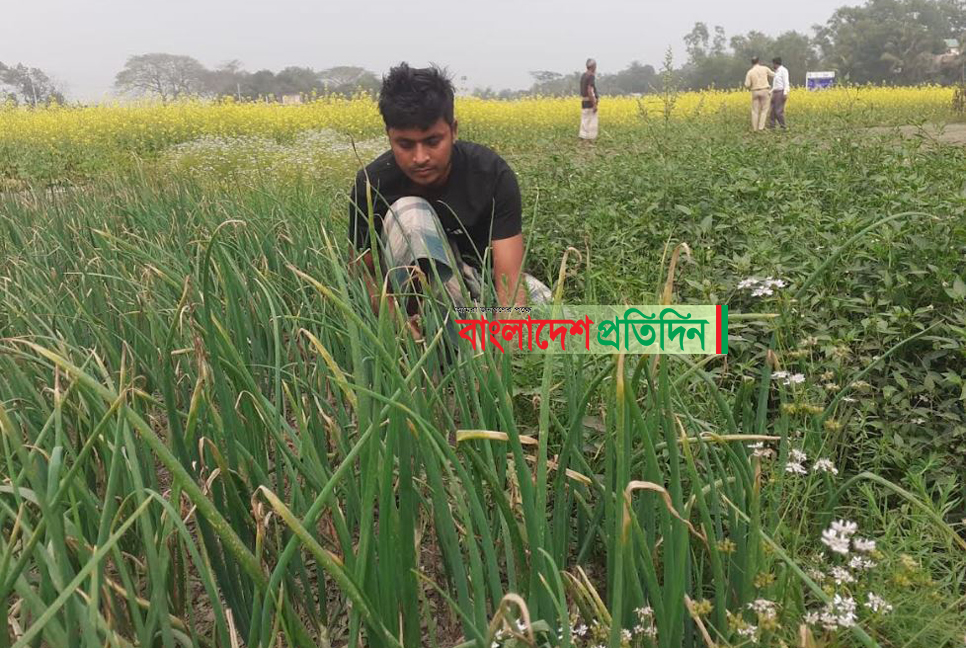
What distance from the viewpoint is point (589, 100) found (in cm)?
1012

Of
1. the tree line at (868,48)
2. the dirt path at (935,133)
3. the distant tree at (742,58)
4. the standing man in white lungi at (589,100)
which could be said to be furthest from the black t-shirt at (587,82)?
the distant tree at (742,58)

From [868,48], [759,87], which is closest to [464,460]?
[759,87]

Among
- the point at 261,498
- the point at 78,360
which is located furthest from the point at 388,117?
the point at 261,498

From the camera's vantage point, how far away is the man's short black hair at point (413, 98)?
176 cm

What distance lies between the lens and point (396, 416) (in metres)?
0.68

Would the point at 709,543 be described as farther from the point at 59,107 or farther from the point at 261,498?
the point at 59,107

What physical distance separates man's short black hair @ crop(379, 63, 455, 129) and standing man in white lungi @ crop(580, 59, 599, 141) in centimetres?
843

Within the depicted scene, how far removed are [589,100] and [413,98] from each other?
8.98 m

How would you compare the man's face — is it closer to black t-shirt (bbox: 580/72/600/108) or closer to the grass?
the grass

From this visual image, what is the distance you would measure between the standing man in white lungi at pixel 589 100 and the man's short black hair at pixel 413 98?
8.43 meters

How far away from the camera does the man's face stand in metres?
1.82

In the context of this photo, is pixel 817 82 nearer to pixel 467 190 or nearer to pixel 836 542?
pixel 467 190

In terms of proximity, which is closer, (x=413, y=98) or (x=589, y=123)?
(x=413, y=98)

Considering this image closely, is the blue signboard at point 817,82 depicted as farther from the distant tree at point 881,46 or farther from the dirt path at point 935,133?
the distant tree at point 881,46
